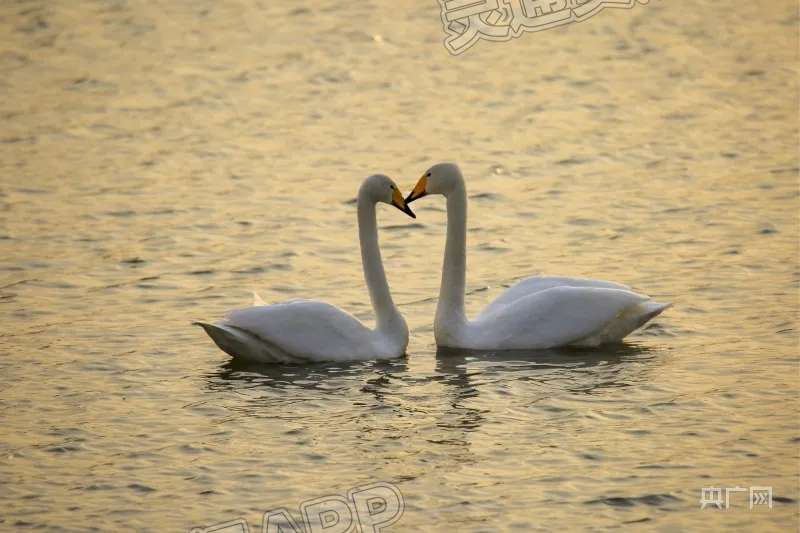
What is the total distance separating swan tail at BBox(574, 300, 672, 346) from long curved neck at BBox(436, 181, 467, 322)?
95cm

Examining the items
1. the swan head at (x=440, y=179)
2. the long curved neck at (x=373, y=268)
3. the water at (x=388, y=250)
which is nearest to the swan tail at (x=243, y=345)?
the water at (x=388, y=250)

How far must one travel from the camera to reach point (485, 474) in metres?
9.66

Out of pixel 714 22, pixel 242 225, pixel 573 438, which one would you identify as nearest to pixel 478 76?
pixel 714 22

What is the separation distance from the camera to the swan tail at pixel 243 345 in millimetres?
11602

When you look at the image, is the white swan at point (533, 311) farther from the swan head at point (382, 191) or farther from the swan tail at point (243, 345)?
the swan tail at point (243, 345)

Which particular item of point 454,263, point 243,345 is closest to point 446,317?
point 454,263

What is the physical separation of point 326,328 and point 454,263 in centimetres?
126

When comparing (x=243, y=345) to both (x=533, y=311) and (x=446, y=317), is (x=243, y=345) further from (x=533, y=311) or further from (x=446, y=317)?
(x=533, y=311)

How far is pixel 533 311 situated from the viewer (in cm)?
1205

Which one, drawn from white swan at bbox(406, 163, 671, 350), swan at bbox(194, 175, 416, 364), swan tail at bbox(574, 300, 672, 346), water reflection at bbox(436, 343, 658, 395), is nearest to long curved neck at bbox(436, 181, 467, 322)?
white swan at bbox(406, 163, 671, 350)

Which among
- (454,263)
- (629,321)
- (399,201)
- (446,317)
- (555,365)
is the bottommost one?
(555,365)

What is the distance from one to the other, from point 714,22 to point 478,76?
406cm

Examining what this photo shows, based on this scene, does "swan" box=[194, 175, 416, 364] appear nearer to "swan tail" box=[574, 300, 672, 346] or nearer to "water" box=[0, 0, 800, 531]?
"water" box=[0, 0, 800, 531]

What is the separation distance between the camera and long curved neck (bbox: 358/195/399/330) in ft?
39.7
